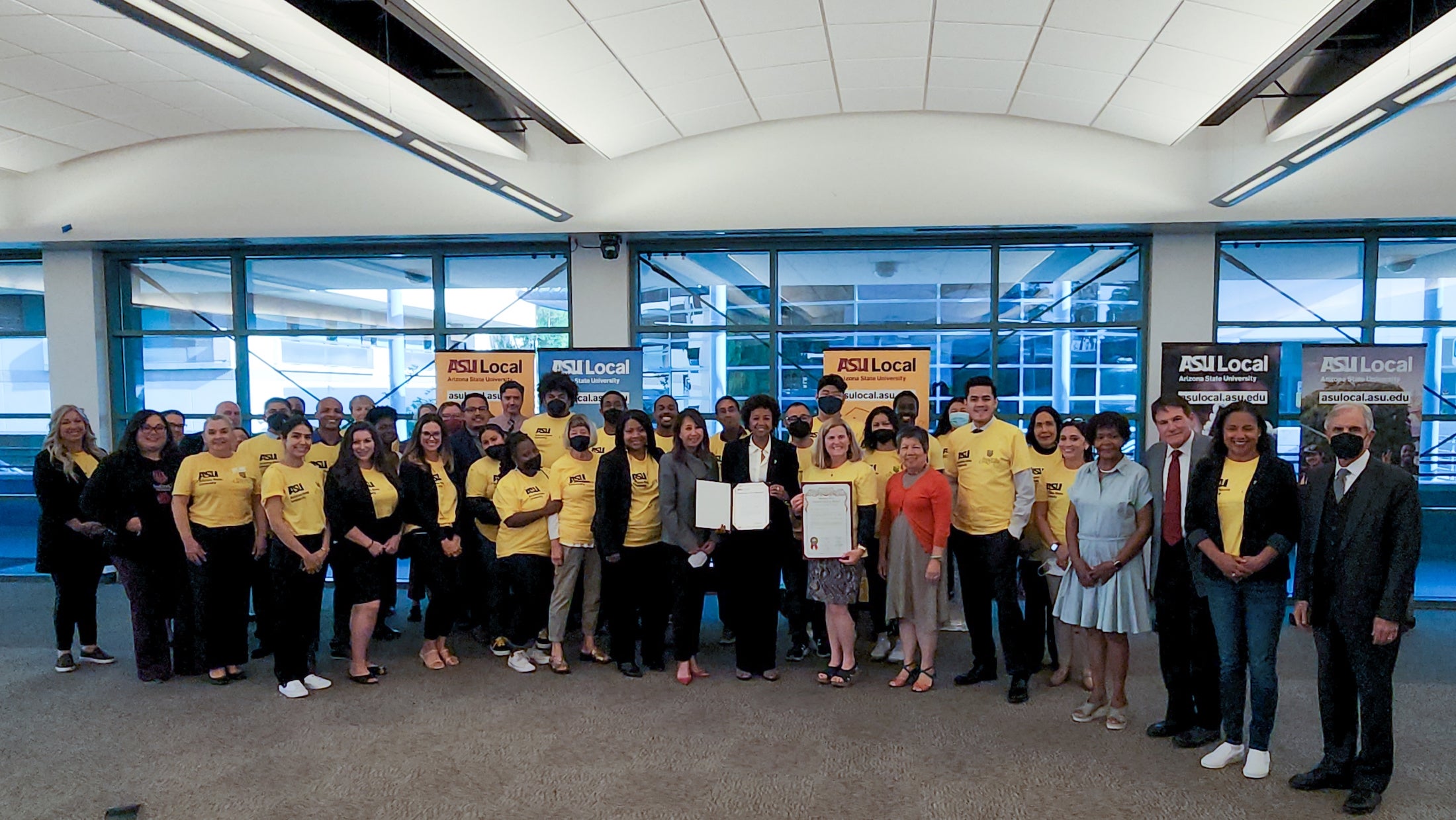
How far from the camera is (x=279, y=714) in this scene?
170 inches

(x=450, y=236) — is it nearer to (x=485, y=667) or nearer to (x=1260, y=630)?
(x=485, y=667)

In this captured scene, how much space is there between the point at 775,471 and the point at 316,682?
2.84 metres

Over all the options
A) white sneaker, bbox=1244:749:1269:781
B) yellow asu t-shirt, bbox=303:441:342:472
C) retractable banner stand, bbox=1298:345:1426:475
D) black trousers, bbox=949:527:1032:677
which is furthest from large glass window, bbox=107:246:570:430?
white sneaker, bbox=1244:749:1269:781

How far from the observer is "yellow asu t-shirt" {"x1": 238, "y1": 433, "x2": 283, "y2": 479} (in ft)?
16.7

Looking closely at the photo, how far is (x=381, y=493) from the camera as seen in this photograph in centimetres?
466

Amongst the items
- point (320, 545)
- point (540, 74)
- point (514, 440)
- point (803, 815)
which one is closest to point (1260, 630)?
point (803, 815)

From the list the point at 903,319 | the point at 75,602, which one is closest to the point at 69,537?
the point at 75,602

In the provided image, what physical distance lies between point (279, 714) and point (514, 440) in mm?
1862

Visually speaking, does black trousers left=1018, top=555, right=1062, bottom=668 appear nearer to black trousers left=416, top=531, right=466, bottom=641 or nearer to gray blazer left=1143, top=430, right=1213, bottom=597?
gray blazer left=1143, top=430, right=1213, bottom=597

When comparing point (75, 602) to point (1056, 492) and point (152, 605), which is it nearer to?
point (152, 605)

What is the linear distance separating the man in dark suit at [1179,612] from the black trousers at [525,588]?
130 inches

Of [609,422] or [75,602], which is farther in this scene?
[609,422]

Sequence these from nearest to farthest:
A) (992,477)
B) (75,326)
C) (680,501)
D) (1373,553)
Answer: (1373,553)
(992,477)
(680,501)
(75,326)

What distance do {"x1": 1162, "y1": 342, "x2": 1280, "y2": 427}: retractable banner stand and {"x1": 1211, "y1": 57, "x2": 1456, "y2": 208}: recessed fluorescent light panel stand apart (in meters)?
1.16
